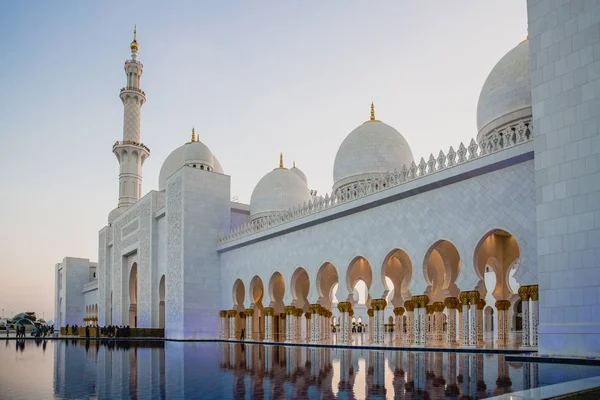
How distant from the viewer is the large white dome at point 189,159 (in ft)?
59.1

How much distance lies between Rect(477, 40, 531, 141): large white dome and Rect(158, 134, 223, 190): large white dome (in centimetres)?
992

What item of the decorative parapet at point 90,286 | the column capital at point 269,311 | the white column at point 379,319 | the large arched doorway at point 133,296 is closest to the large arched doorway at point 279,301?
the column capital at point 269,311

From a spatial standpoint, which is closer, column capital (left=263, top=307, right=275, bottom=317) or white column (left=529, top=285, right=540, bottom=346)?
white column (left=529, top=285, right=540, bottom=346)

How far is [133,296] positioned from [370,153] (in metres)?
10.8

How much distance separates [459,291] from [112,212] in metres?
17.3

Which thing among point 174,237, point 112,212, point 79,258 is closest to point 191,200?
point 174,237

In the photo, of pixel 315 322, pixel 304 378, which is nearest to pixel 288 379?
pixel 304 378

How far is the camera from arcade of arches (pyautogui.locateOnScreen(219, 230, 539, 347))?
27.3ft

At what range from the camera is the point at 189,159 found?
18.0 meters

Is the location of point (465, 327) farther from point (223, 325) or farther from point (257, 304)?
point (257, 304)

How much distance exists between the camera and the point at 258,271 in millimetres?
13602

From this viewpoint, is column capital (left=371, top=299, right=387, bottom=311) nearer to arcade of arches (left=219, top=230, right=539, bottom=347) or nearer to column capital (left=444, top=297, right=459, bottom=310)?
arcade of arches (left=219, top=230, right=539, bottom=347)

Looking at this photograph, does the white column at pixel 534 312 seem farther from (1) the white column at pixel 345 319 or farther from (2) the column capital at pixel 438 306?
(1) the white column at pixel 345 319

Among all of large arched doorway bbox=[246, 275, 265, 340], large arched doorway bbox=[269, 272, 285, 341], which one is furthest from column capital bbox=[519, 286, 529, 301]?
large arched doorway bbox=[269, 272, 285, 341]
